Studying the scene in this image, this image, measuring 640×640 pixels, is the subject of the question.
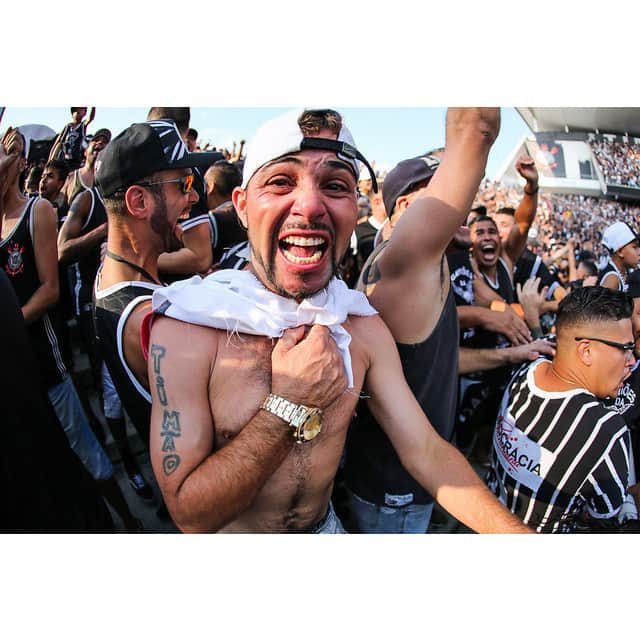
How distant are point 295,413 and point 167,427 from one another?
410 mm

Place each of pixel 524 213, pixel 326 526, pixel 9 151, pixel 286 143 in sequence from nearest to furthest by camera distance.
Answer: pixel 286 143, pixel 326 526, pixel 9 151, pixel 524 213

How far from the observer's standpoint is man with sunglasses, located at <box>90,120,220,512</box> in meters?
1.93

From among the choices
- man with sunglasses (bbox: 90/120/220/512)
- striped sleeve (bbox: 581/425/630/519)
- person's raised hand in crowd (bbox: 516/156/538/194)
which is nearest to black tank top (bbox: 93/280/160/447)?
man with sunglasses (bbox: 90/120/220/512)

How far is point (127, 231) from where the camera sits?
2.15m

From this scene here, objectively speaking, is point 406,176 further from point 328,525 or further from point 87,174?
point 87,174

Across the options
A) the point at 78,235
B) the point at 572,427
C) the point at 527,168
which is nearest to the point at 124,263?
the point at 78,235

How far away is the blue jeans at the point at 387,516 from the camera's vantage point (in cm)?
218

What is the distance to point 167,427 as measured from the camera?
4.34 feet

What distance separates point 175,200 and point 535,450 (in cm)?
230

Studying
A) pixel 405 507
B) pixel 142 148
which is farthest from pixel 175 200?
pixel 405 507

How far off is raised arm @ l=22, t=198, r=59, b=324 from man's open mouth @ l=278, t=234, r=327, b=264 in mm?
2388

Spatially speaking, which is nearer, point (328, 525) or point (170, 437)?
point (170, 437)

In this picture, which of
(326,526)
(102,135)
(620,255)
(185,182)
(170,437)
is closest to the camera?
(170,437)

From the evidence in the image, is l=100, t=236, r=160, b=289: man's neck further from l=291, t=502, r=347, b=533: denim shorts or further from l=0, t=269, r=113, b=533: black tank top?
l=291, t=502, r=347, b=533: denim shorts
